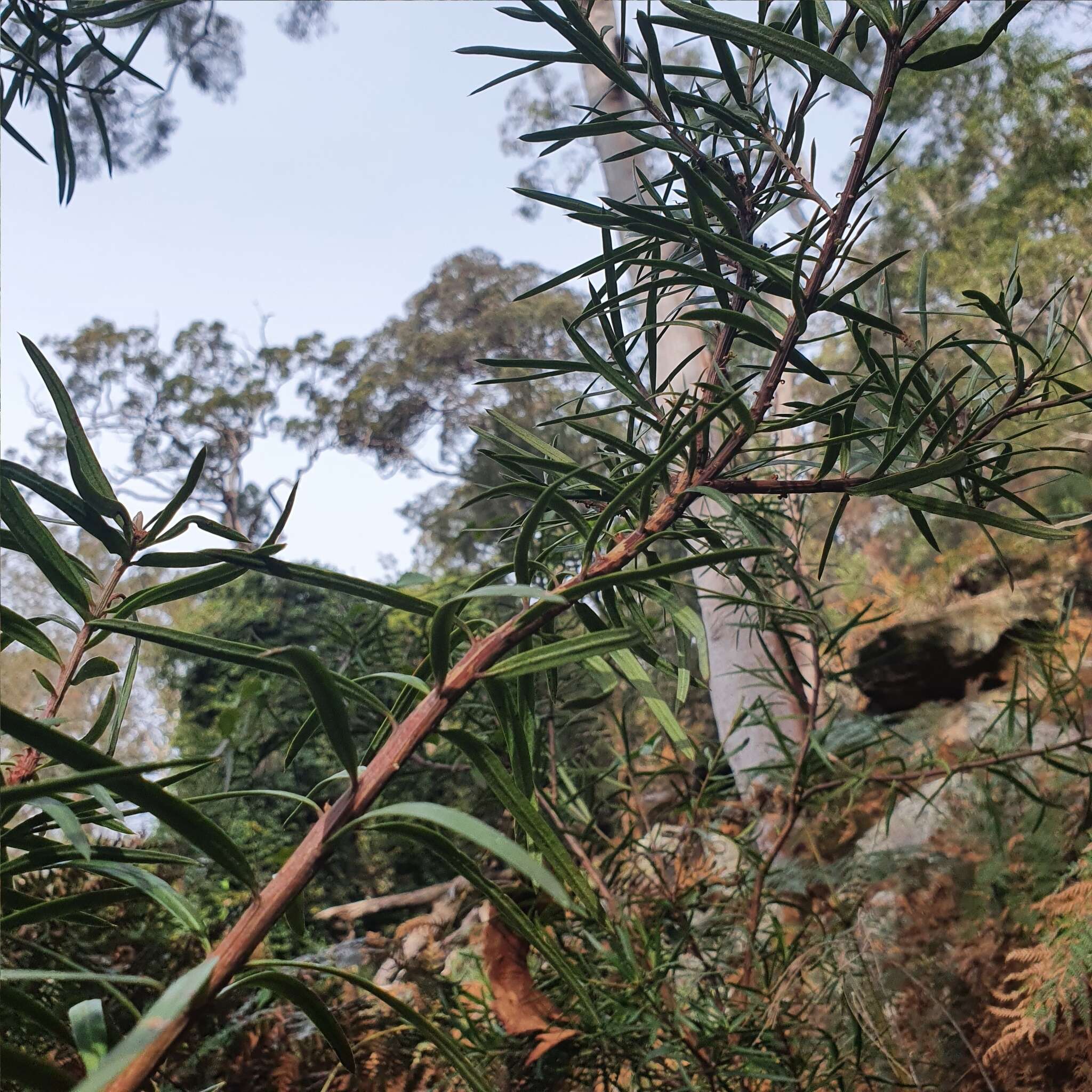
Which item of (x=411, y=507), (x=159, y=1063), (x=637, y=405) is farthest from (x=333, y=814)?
(x=411, y=507)

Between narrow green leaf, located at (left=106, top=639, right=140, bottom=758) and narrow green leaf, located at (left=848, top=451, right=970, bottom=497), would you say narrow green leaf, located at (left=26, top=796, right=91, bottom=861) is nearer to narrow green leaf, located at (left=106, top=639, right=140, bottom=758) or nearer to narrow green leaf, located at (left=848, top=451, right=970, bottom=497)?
narrow green leaf, located at (left=106, top=639, right=140, bottom=758)

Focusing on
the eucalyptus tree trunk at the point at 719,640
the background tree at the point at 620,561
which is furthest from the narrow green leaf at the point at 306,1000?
the eucalyptus tree trunk at the point at 719,640

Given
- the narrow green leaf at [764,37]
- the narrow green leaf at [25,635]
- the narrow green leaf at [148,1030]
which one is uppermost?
the narrow green leaf at [764,37]

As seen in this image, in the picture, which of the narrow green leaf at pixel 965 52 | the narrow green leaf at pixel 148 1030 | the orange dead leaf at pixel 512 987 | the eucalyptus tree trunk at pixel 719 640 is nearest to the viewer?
the narrow green leaf at pixel 148 1030

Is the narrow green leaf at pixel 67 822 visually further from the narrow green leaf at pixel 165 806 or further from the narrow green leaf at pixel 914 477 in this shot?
the narrow green leaf at pixel 914 477

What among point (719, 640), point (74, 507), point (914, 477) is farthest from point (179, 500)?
point (719, 640)

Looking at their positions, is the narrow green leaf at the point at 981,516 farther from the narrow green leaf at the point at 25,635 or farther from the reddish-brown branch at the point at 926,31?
the narrow green leaf at the point at 25,635

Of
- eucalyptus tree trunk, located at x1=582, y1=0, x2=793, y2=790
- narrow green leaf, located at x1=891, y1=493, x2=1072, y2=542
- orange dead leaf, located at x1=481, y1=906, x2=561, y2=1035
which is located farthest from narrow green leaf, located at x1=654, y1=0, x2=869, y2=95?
eucalyptus tree trunk, located at x1=582, y1=0, x2=793, y2=790

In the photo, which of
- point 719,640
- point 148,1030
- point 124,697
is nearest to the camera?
point 148,1030

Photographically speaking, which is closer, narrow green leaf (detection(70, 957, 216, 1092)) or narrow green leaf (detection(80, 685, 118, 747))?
narrow green leaf (detection(70, 957, 216, 1092))

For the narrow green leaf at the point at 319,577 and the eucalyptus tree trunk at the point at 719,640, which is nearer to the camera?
the narrow green leaf at the point at 319,577

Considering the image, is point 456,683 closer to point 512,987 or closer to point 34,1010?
point 34,1010

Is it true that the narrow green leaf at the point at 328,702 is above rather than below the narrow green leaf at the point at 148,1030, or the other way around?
above

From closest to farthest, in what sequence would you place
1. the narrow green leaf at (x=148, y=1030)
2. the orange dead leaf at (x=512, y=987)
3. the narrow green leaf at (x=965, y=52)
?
the narrow green leaf at (x=148, y=1030) → the narrow green leaf at (x=965, y=52) → the orange dead leaf at (x=512, y=987)
